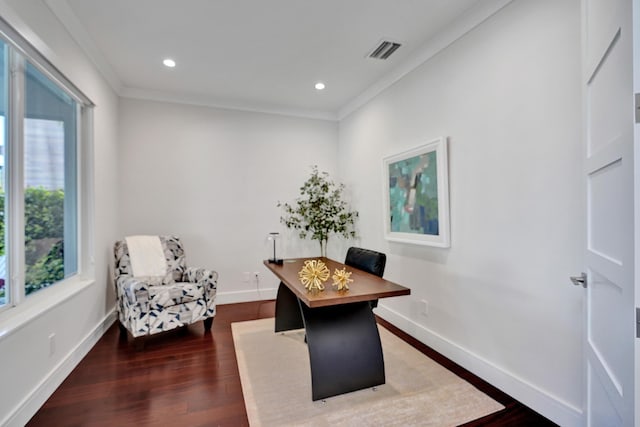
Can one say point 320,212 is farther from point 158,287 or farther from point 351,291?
point 351,291

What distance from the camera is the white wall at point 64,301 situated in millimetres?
1777

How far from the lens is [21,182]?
200cm

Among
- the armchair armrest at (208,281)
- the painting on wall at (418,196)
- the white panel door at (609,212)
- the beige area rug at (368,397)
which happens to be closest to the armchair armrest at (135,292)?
the armchair armrest at (208,281)

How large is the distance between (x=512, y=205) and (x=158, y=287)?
322 cm

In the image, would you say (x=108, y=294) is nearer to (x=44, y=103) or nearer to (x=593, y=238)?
(x=44, y=103)

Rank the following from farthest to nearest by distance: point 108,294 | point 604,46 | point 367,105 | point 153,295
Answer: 1. point 367,105
2. point 108,294
3. point 153,295
4. point 604,46

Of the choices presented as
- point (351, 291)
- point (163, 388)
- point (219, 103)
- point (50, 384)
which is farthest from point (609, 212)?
point (219, 103)

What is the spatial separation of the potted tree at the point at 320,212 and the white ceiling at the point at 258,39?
4.19ft

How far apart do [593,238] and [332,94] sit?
10.9ft

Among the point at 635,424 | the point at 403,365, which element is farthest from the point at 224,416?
the point at 635,424

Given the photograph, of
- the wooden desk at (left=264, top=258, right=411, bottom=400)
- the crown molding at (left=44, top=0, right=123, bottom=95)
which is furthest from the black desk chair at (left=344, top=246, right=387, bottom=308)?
the crown molding at (left=44, top=0, right=123, bottom=95)

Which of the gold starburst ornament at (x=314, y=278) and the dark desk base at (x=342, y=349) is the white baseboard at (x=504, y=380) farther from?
the gold starburst ornament at (x=314, y=278)

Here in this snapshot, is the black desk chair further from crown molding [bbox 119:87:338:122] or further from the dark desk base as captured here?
crown molding [bbox 119:87:338:122]

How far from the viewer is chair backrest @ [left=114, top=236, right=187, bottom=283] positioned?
3375mm
